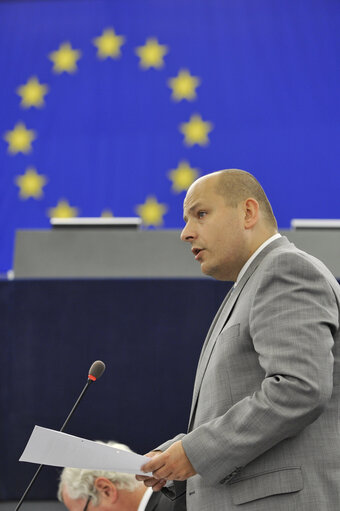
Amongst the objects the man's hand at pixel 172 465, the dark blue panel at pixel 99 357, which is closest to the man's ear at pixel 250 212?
the man's hand at pixel 172 465

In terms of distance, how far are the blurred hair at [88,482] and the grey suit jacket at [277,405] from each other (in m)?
0.94

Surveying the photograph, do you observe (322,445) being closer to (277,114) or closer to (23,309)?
(23,309)

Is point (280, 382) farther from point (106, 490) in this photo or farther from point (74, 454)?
point (106, 490)

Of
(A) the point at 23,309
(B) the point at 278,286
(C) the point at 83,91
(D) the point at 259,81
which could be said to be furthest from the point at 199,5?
(B) the point at 278,286

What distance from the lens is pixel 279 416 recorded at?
4.38 feet

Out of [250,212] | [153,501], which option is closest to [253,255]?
[250,212]

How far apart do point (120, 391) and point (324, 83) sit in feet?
12.3

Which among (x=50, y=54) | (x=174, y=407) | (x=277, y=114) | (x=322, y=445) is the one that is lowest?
(x=322, y=445)

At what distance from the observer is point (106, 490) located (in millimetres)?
2383

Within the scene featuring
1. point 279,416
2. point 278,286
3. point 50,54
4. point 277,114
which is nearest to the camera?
point 279,416

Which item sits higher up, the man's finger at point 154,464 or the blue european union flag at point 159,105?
the blue european union flag at point 159,105

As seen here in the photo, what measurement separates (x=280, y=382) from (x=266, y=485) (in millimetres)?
213

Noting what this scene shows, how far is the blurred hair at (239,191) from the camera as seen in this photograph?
67.6 inches

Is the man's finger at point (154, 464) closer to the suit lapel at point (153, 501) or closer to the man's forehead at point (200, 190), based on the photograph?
the man's forehead at point (200, 190)
